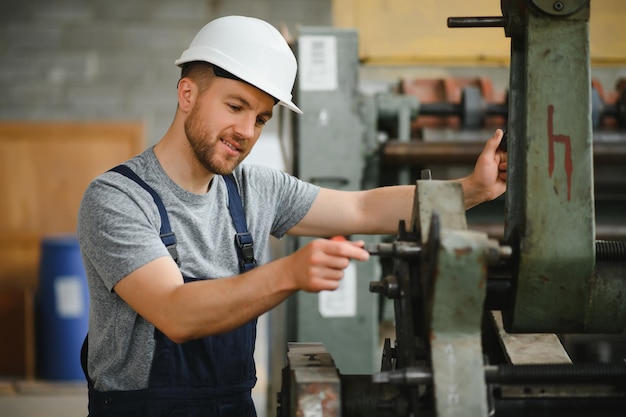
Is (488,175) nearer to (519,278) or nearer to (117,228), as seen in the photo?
(519,278)

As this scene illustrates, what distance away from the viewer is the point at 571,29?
1431 mm

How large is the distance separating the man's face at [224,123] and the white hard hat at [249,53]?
31 millimetres

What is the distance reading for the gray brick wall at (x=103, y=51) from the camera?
5.85 meters

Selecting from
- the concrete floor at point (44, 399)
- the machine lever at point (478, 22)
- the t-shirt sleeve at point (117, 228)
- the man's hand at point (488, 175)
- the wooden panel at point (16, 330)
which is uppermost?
the machine lever at point (478, 22)

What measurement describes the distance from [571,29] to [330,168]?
133cm

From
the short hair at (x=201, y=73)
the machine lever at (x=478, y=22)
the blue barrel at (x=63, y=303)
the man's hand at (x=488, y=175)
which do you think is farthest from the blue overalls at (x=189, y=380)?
the blue barrel at (x=63, y=303)

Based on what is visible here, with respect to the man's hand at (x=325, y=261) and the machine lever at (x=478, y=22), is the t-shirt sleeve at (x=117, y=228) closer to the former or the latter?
the man's hand at (x=325, y=261)

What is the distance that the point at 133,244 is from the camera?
1.61 metres

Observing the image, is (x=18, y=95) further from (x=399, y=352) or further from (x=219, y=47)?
(x=399, y=352)

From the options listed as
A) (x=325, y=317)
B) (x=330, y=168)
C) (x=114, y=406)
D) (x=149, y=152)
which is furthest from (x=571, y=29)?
(x=325, y=317)

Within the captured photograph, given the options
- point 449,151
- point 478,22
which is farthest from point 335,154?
point 478,22

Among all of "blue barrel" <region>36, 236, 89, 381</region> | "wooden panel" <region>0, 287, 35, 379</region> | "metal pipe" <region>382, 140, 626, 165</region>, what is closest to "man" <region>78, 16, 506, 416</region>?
"metal pipe" <region>382, 140, 626, 165</region>

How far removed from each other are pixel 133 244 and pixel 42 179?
184 inches

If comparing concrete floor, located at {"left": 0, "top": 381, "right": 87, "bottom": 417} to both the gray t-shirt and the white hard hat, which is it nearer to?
the gray t-shirt
